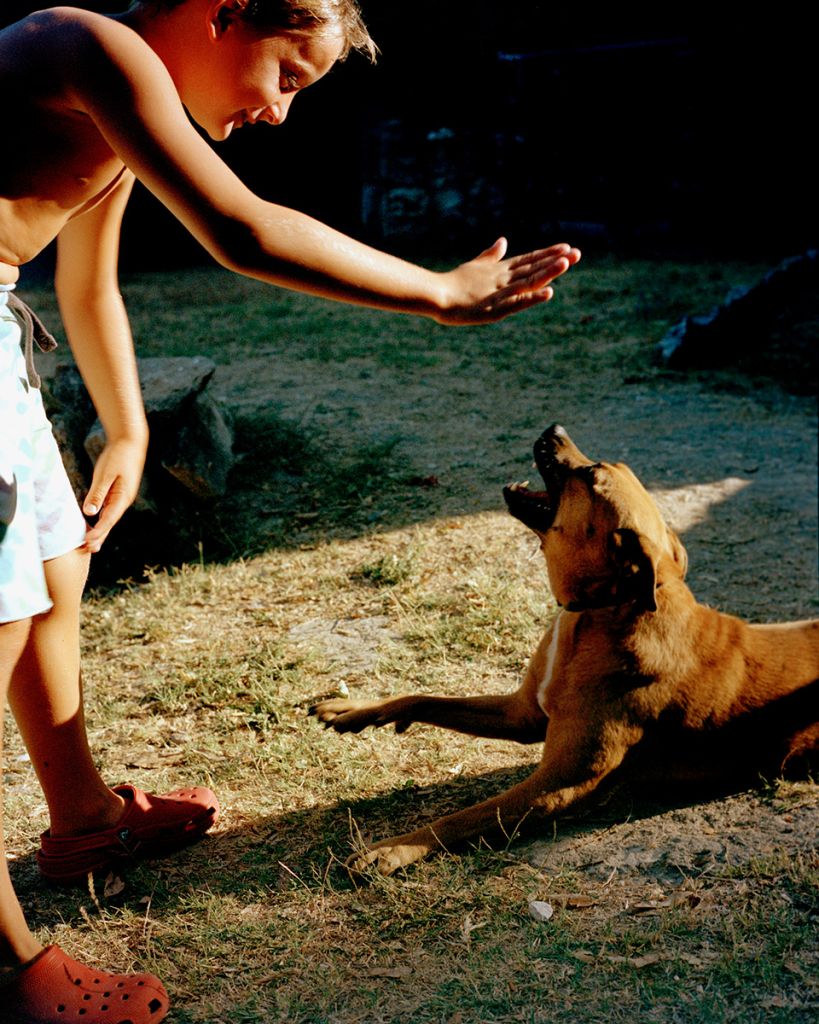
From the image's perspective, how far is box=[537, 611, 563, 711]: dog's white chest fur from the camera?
3.16 m

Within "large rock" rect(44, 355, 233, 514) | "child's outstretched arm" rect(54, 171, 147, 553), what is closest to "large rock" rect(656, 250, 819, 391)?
"large rock" rect(44, 355, 233, 514)

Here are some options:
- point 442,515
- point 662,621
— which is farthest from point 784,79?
point 662,621

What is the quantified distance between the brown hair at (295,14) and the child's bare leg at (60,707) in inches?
48.1

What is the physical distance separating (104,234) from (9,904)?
5.10 ft

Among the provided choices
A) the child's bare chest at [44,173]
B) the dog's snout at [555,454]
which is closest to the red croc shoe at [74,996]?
the child's bare chest at [44,173]

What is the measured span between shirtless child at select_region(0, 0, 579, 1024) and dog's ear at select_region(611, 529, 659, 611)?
112cm

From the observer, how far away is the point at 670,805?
10.2 feet

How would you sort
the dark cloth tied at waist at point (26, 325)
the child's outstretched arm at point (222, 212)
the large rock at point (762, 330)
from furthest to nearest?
the large rock at point (762, 330) < the dark cloth tied at waist at point (26, 325) < the child's outstretched arm at point (222, 212)

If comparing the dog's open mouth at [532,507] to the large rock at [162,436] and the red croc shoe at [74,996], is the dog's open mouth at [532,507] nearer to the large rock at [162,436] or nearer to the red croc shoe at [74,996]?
the red croc shoe at [74,996]

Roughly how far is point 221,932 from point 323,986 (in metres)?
0.33

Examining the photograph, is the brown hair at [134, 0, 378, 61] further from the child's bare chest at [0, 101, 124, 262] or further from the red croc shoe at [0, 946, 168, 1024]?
the red croc shoe at [0, 946, 168, 1024]

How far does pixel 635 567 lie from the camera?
2.98 m

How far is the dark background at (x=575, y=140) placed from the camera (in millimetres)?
12430

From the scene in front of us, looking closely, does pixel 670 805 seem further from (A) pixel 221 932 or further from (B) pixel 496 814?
(A) pixel 221 932
